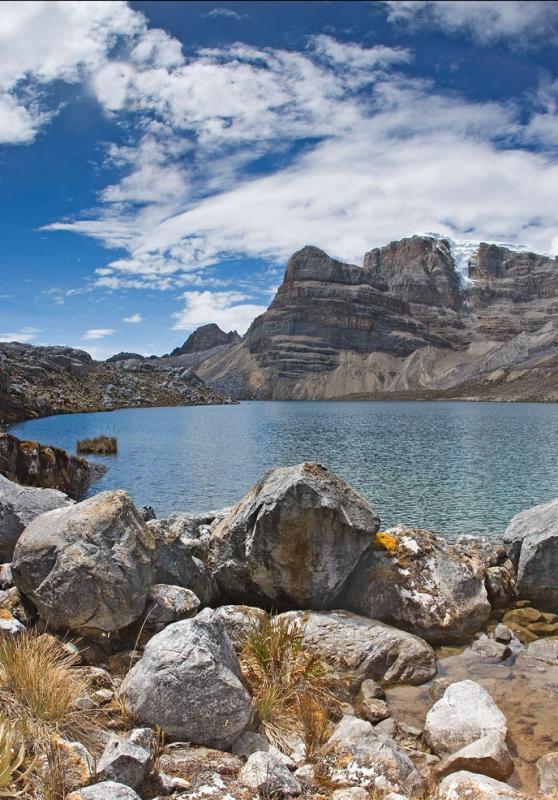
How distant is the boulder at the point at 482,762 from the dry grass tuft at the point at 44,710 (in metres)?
4.31

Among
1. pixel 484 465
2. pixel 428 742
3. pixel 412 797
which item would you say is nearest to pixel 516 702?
pixel 428 742

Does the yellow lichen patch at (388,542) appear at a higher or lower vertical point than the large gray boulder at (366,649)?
higher

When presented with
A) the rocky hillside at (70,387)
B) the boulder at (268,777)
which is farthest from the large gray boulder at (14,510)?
the rocky hillside at (70,387)

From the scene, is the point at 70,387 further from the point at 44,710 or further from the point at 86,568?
the point at 44,710

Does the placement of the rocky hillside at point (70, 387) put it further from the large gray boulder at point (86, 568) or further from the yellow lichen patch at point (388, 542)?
the large gray boulder at point (86, 568)

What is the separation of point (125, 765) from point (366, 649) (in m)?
5.97

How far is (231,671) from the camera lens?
7410 mm

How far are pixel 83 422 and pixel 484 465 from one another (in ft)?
221

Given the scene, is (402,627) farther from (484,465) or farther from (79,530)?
(484,465)

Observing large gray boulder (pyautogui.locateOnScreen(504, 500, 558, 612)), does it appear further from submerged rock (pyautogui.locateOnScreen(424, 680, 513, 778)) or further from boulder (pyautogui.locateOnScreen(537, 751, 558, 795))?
boulder (pyautogui.locateOnScreen(537, 751, 558, 795))

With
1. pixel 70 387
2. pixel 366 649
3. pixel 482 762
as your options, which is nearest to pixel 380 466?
pixel 366 649

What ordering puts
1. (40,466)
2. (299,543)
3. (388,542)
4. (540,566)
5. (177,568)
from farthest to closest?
(40,466) → (540,566) → (388,542) → (299,543) → (177,568)

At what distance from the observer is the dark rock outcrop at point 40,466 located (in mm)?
25837

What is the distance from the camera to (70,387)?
13550cm
